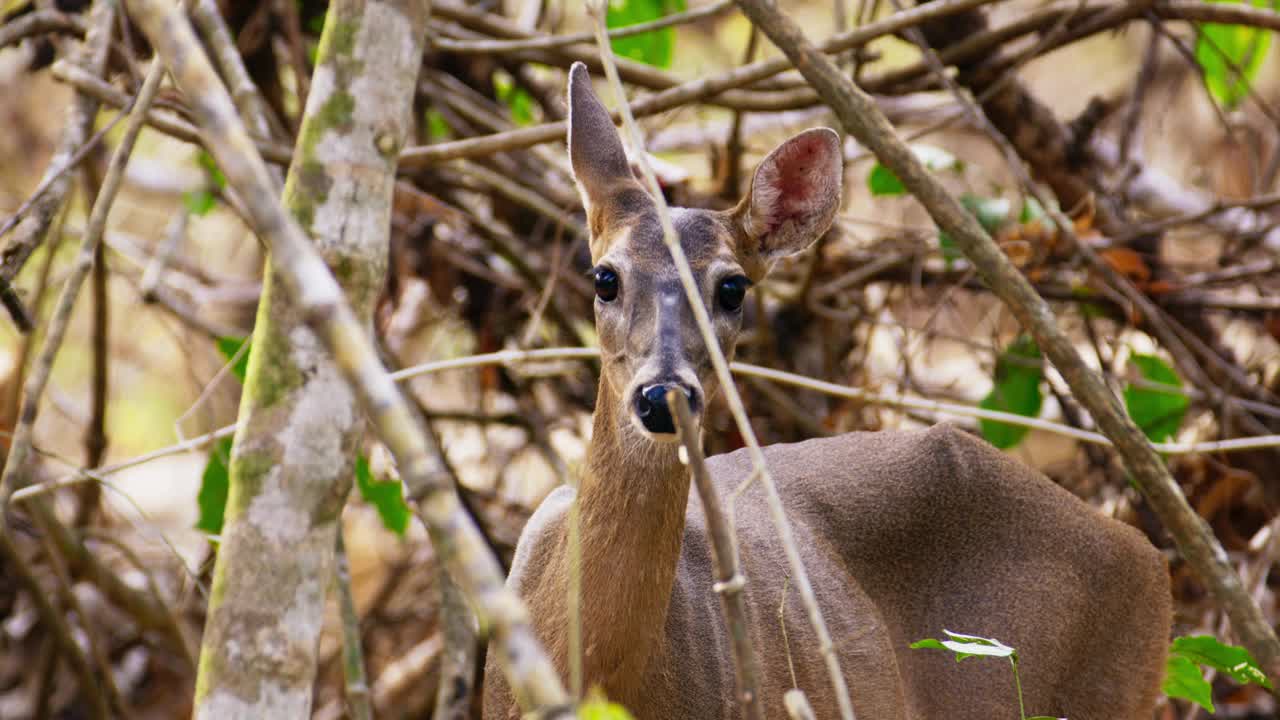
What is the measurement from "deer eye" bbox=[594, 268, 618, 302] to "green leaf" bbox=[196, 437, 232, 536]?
4.04 feet

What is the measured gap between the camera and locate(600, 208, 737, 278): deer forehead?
10.3 feet

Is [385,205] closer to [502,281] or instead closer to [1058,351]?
[1058,351]

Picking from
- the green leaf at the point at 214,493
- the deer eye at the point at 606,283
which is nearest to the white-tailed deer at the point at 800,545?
the deer eye at the point at 606,283

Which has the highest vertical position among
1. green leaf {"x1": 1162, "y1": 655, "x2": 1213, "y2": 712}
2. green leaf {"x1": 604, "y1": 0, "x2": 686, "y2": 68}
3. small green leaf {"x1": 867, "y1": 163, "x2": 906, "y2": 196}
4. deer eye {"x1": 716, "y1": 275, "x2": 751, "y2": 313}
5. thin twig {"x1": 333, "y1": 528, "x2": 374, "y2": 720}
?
green leaf {"x1": 604, "y1": 0, "x2": 686, "y2": 68}

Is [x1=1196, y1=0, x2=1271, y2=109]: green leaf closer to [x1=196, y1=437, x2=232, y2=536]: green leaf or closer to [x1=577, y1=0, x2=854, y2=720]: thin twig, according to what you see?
[x1=577, y1=0, x2=854, y2=720]: thin twig

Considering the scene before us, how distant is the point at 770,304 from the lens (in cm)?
548

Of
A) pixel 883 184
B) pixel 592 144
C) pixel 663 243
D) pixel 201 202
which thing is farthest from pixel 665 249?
pixel 201 202

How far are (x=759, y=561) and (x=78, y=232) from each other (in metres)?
3.62

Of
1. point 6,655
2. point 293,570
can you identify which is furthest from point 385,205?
point 6,655

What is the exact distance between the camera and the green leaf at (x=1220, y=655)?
2.96 meters

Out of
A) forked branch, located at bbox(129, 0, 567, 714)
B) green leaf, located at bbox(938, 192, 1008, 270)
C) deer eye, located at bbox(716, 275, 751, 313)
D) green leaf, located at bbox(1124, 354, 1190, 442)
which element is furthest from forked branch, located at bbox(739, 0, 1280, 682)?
green leaf, located at bbox(1124, 354, 1190, 442)

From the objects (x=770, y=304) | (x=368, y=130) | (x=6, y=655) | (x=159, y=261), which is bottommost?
(x=6, y=655)

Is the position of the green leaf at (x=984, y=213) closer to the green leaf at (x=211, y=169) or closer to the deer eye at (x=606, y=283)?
the deer eye at (x=606, y=283)

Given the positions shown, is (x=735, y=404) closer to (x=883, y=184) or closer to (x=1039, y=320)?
(x=1039, y=320)
